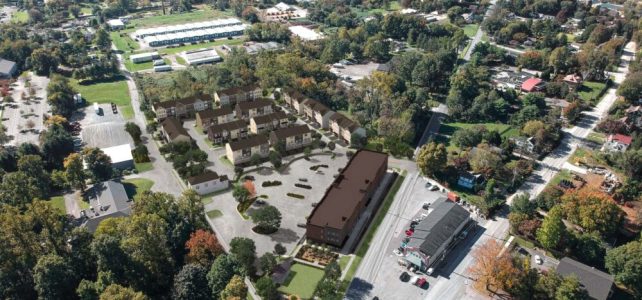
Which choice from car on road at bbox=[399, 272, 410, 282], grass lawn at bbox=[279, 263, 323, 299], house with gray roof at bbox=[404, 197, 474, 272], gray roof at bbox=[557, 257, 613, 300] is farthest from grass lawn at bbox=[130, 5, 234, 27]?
gray roof at bbox=[557, 257, 613, 300]

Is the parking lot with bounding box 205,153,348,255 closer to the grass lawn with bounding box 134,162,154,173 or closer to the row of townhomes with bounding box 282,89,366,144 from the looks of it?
the row of townhomes with bounding box 282,89,366,144

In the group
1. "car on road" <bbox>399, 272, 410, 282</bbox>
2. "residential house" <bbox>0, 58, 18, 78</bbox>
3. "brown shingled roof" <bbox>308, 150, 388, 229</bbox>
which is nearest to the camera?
"car on road" <bbox>399, 272, 410, 282</bbox>

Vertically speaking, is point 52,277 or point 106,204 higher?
point 52,277

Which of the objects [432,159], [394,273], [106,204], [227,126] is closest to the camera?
[394,273]

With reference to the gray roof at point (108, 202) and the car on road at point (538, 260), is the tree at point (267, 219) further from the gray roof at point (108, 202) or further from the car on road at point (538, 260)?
the car on road at point (538, 260)

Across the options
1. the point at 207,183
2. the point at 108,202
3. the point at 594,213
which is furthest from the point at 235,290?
the point at 594,213

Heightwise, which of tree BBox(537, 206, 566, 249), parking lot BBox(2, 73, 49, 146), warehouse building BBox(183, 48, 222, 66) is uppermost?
tree BBox(537, 206, 566, 249)

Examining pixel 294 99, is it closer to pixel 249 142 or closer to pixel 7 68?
pixel 249 142
